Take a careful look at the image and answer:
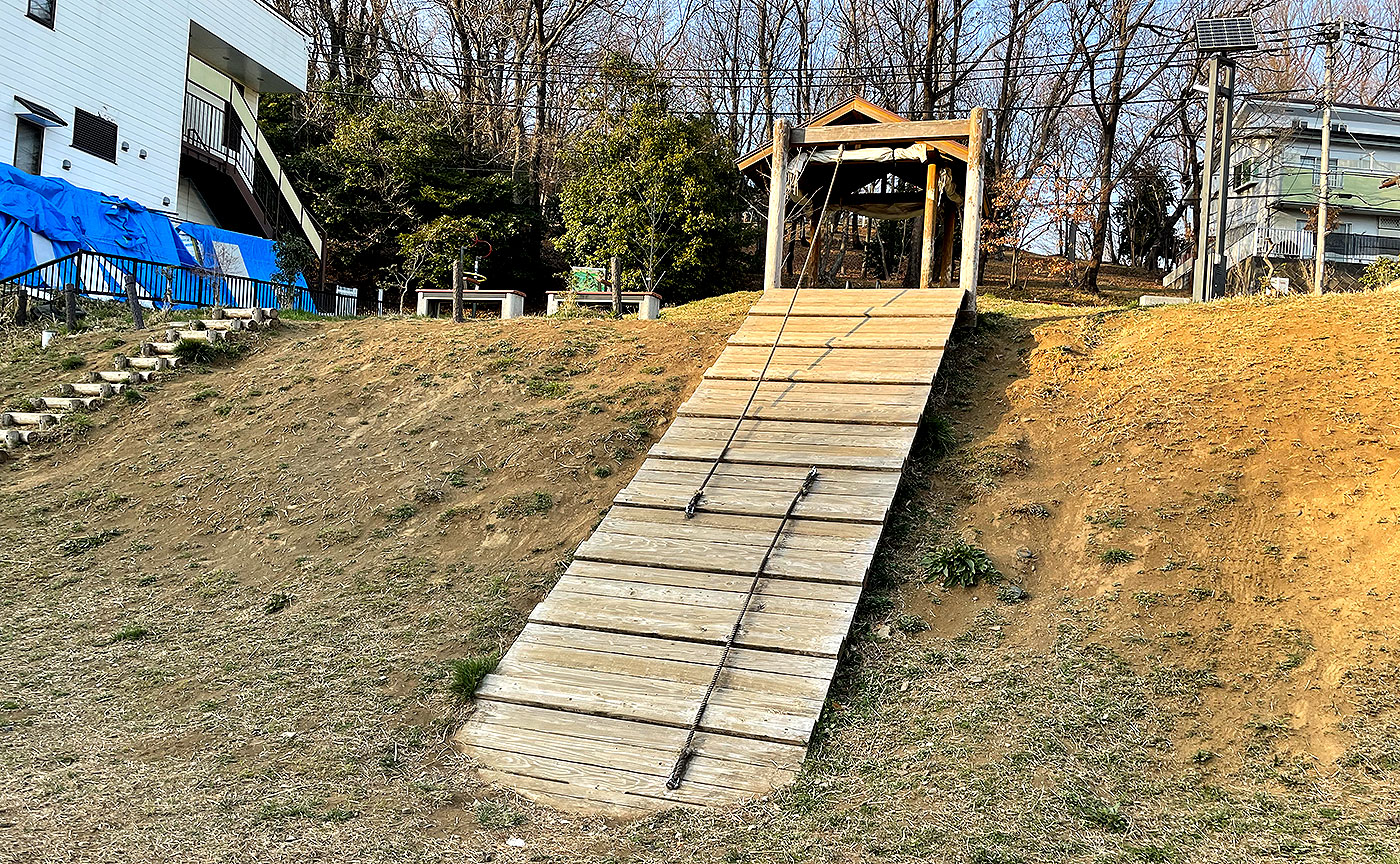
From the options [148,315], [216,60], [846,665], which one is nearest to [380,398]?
[148,315]

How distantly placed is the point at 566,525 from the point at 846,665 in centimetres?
279

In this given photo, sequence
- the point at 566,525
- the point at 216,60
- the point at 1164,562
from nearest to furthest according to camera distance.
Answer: the point at 1164,562
the point at 566,525
the point at 216,60

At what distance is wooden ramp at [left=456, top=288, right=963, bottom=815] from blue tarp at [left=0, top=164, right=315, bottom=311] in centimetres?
1120

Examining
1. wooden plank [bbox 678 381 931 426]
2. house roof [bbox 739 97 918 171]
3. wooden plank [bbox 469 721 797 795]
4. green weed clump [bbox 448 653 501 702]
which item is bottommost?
wooden plank [bbox 469 721 797 795]

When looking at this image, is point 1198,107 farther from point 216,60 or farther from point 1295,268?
point 216,60

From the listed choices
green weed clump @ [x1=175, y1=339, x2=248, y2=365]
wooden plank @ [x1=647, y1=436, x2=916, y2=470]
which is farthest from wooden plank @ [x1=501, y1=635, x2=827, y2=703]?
green weed clump @ [x1=175, y1=339, x2=248, y2=365]

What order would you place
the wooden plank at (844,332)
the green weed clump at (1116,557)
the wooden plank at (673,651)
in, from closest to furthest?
the wooden plank at (673,651), the green weed clump at (1116,557), the wooden plank at (844,332)

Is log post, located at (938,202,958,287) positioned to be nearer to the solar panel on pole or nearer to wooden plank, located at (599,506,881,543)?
the solar panel on pole

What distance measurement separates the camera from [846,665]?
5.97 metres

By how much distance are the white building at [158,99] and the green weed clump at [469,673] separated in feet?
54.7

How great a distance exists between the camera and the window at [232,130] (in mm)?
24172

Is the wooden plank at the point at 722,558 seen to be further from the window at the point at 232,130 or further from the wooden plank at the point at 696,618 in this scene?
the window at the point at 232,130

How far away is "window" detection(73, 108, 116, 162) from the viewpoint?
19.3 m

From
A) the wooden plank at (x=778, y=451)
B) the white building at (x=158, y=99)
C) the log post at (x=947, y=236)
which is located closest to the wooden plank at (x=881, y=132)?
the log post at (x=947, y=236)
